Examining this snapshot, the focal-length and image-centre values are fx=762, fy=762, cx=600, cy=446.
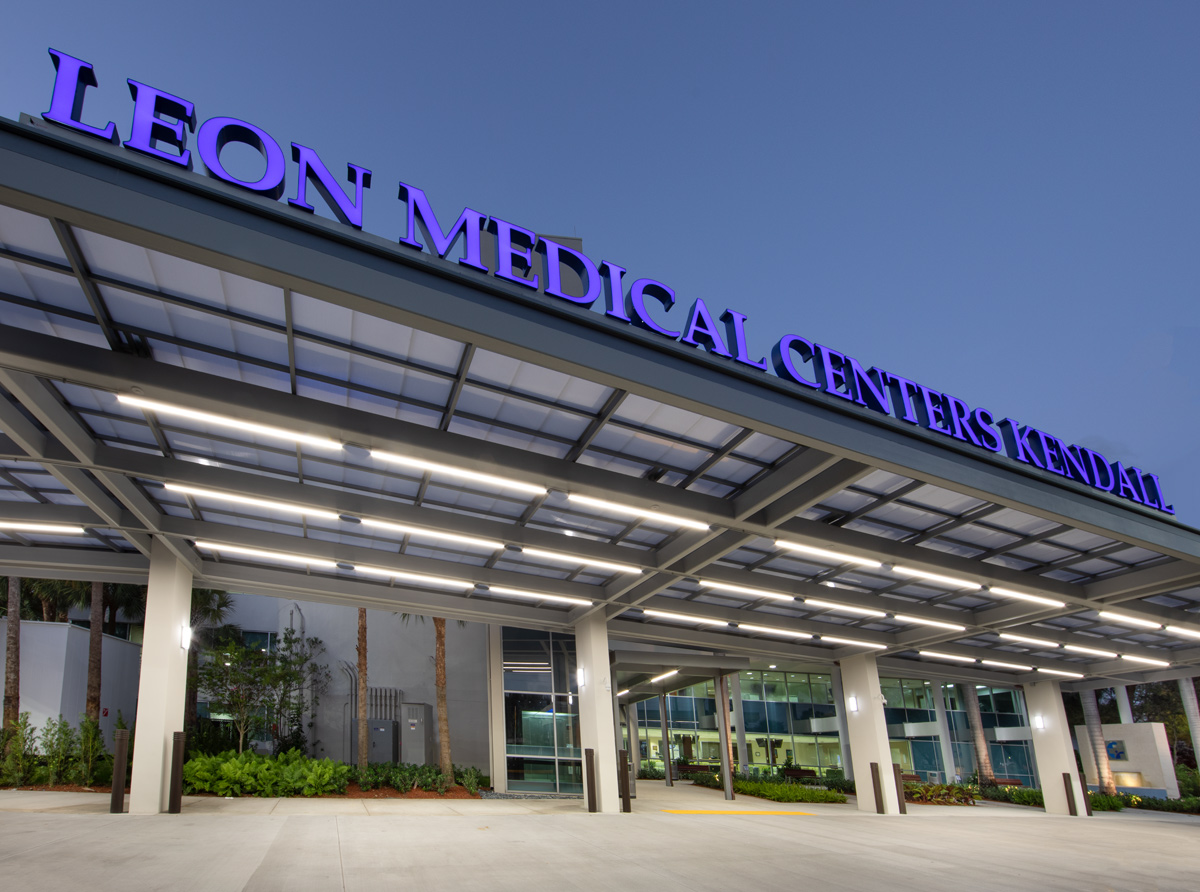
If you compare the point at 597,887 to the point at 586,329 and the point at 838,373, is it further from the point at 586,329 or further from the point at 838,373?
the point at 838,373

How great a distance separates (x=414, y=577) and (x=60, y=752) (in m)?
10.4

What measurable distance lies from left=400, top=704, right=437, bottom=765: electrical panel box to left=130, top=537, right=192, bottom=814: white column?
12381 mm

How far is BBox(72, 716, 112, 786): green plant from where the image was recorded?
18.4 m

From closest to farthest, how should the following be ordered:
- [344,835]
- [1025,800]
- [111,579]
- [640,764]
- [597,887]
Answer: [597,887], [344,835], [111,579], [1025,800], [640,764]

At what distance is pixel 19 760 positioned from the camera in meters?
18.4

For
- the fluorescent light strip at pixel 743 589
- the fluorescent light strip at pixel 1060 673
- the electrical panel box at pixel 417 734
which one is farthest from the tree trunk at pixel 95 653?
the fluorescent light strip at pixel 1060 673

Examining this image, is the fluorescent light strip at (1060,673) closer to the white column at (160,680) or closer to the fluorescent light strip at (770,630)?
the fluorescent light strip at (770,630)

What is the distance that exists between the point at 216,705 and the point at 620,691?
52.3 ft

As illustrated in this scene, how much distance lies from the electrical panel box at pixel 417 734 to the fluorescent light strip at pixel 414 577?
11.0 metres

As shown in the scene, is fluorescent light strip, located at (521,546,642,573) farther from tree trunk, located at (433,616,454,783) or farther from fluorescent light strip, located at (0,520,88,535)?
tree trunk, located at (433,616,454,783)

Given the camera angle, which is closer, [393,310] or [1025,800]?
[393,310]

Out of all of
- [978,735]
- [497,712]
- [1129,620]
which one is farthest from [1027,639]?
[497,712]

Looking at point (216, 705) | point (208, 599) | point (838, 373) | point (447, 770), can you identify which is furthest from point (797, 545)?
point (208, 599)

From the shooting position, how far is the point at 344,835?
10.9 m
